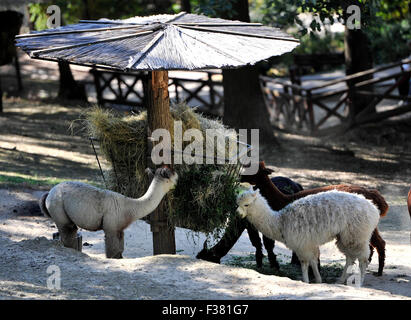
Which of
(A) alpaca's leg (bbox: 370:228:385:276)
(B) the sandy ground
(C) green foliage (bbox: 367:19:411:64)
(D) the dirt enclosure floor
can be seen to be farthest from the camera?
(C) green foliage (bbox: 367:19:411:64)

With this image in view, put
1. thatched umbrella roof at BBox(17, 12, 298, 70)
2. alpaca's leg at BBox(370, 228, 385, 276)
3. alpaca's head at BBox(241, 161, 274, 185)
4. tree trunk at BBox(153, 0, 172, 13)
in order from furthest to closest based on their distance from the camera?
tree trunk at BBox(153, 0, 172, 13)
alpaca's head at BBox(241, 161, 274, 185)
alpaca's leg at BBox(370, 228, 385, 276)
thatched umbrella roof at BBox(17, 12, 298, 70)

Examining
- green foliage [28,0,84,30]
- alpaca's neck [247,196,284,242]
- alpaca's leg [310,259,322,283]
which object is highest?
green foliage [28,0,84,30]

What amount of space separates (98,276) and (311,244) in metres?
2.28

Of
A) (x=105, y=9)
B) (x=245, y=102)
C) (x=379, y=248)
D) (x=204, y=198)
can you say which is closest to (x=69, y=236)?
(x=204, y=198)

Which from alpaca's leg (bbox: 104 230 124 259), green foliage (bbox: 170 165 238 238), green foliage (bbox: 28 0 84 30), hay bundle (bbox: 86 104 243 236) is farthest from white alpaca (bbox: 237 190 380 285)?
green foliage (bbox: 28 0 84 30)

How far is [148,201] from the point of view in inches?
256

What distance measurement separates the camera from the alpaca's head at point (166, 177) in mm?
6414

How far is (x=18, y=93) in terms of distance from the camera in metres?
20.0

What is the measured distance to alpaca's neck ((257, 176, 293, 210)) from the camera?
287 inches

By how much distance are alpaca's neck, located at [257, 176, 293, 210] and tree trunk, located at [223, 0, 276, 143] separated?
7.06 meters

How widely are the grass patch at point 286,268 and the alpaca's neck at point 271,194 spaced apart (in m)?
0.76

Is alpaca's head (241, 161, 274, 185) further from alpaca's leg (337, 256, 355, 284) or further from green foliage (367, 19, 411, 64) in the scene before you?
green foliage (367, 19, 411, 64)

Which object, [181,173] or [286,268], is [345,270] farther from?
[181,173]
